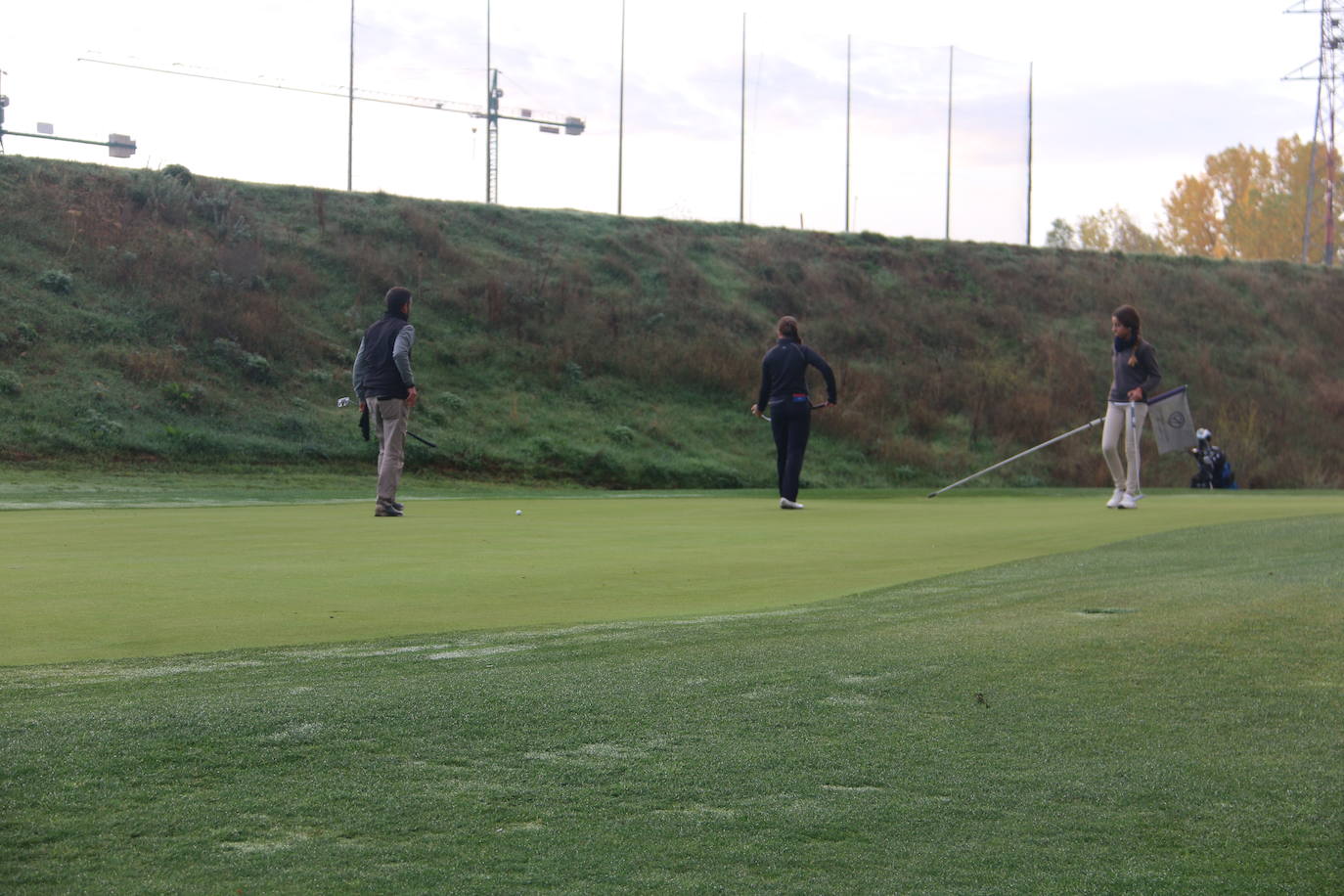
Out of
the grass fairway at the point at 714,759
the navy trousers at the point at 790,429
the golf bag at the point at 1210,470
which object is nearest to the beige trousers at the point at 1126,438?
the navy trousers at the point at 790,429

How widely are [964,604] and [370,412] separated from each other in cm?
940

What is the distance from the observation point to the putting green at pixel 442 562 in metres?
6.02

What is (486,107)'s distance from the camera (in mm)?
45562

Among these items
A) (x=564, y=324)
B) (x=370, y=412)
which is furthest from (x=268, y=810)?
(x=564, y=324)

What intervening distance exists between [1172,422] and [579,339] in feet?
65.9

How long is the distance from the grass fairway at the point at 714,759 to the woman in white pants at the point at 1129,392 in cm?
1045

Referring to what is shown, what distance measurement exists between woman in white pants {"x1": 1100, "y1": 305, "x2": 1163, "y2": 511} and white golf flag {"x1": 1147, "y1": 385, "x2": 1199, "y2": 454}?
2.13 ft

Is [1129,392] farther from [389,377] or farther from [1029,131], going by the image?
[1029,131]

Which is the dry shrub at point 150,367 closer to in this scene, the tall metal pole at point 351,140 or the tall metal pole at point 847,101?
the tall metal pole at point 351,140

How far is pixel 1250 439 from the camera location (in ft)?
122

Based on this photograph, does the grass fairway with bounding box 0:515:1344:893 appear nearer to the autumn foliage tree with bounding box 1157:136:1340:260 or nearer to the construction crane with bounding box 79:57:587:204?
the construction crane with bounding box 79:57:587:204

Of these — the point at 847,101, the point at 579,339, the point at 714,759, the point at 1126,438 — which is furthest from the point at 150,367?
the point at 847,101

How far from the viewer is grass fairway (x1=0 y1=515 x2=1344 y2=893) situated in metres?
2.73

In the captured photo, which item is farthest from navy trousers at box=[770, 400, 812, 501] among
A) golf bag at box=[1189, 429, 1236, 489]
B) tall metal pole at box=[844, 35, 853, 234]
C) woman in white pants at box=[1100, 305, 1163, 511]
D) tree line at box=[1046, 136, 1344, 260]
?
tree line at box=[1046, 136, 1344, 260]
